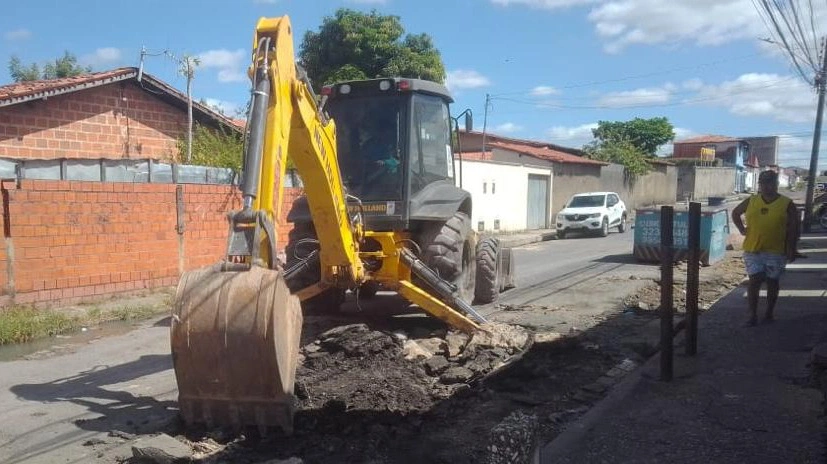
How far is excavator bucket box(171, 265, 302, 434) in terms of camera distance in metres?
4.43

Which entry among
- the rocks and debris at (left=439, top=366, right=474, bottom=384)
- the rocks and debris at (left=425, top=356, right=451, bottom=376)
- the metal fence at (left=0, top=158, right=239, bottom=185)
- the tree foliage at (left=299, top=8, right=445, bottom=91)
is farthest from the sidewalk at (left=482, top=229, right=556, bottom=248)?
the rocks and debris at (left=439, top=366, right=474, bottom=384)

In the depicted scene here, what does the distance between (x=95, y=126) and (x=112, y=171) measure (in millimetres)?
3834

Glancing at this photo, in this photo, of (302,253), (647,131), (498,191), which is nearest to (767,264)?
(302,253)

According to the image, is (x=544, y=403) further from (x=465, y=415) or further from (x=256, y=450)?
(x=256, y=450)

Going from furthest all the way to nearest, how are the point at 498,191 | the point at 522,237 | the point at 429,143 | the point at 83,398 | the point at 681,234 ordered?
the point at 498,191 < the point at 522,237 < the point at 681,234 < the point at 429,143 < the point at 83,398

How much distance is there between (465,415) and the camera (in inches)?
210

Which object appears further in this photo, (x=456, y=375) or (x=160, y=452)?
(x=456, y=375)

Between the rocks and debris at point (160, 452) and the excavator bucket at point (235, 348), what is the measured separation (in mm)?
298

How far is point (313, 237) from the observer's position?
7.99 meters

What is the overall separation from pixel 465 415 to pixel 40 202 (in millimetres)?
7582

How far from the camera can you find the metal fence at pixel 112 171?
9969mm

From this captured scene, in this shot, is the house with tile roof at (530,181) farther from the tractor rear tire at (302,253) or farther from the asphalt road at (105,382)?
the tractor rear tire at (302,253)

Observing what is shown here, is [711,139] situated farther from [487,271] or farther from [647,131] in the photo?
[487,271]

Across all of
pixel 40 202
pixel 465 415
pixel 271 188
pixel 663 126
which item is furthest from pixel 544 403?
pixel 663 126
